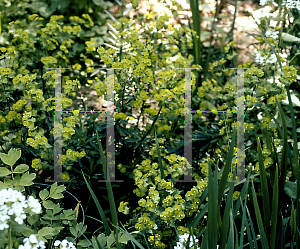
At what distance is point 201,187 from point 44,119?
776 mm

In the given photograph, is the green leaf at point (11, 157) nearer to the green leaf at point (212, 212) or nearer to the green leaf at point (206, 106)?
the green leaf at point (212, 212)

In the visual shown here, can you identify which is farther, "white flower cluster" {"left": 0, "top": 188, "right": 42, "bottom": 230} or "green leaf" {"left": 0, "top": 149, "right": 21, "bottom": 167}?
"green leaf" {"left": 0, "top": 149, "right": 21, "bottom": 167}

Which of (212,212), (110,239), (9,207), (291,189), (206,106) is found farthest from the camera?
(206,106)

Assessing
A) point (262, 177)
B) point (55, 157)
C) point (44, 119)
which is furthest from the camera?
point (44, 119)

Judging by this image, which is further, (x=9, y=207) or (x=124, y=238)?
(x=124, y=238)

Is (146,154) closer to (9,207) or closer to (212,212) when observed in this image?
(212,212)

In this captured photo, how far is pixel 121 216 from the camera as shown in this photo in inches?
62.7

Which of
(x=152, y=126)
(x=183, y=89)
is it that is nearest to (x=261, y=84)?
(x=183, y=89)

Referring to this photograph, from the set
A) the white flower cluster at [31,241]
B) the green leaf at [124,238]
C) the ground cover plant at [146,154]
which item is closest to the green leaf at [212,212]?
the ground cover plant at [146,154]

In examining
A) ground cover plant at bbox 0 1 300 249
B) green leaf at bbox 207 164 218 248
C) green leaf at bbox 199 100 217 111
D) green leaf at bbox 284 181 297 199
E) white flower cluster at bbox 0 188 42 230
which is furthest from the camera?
green leaf at bbox 199 100 217 111

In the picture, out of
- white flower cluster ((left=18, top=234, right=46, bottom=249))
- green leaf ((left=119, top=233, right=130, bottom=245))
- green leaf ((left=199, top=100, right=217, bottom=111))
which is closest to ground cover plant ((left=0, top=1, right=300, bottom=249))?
green leaf ((left=119, top=233, right=130, bottom=245))

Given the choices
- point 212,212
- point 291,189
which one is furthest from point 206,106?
point 212,212

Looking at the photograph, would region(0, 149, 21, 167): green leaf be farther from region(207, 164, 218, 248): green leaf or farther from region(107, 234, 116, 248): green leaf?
region(207, 164, 218, 248): green leaf

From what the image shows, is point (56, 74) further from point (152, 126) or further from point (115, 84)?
point (152, 126)
